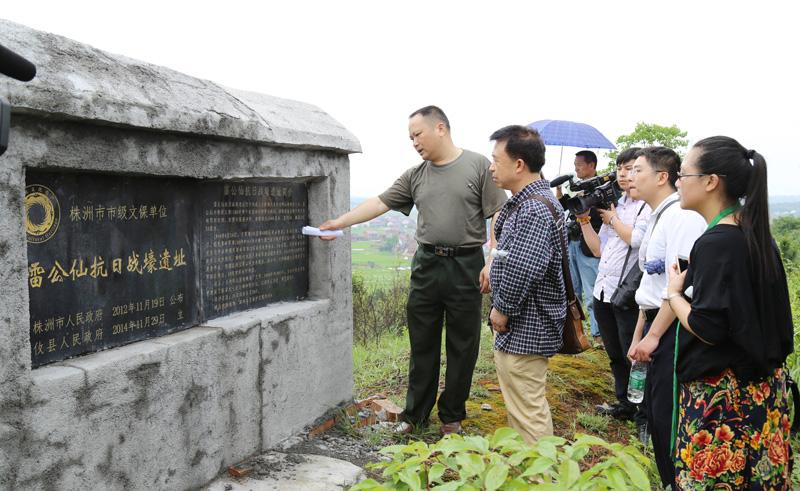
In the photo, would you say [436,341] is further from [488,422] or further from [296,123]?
[296,123]

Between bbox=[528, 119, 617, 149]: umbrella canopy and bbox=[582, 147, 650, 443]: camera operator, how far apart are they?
89.8 inches

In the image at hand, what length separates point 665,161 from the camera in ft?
10.9

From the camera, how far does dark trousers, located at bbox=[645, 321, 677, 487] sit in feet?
9.00

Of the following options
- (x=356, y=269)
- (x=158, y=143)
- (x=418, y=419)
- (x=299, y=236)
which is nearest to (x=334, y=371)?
(x=418, y=419)

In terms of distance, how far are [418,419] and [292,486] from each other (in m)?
1.13

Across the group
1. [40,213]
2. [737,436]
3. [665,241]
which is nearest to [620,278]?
[665,241]

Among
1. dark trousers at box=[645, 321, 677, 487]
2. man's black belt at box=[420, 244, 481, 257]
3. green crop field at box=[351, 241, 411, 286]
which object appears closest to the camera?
dark trousers at box=[645, 321, 677, 487]

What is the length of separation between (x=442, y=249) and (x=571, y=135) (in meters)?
3.70

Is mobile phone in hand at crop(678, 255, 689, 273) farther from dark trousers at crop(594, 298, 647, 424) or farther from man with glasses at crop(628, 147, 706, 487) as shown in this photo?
dark trousers at crop(594, 298, 647, 424)

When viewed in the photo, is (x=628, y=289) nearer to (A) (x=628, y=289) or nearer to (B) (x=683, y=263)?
(A) (x=628, y=289)

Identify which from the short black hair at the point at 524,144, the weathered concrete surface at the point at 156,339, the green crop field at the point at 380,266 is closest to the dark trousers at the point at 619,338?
the short black hair at the point at 524,144

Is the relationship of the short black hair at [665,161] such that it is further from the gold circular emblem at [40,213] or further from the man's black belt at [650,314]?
the gold circular emblem at [40,213]

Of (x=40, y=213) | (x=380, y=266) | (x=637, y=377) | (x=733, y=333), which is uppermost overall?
(x=40, y=213)

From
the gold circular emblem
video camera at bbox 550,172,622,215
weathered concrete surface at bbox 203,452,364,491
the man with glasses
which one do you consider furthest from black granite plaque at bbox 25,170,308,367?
the man with glasses
